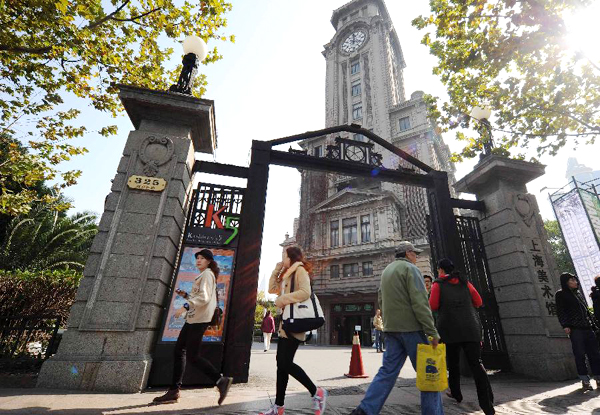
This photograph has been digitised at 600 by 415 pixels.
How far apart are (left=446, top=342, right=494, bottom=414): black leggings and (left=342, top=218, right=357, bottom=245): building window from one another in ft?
74.1

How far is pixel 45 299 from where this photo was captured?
7137 millimetres

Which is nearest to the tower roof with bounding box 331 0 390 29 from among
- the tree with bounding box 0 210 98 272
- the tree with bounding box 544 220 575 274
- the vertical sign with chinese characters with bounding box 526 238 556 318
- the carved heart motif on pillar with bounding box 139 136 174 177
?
the tree with bounding box 544 220 575 274

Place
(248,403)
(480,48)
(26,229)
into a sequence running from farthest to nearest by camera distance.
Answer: (26,229) < (480,48) < (248,403)

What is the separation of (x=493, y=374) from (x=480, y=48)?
7720 mm

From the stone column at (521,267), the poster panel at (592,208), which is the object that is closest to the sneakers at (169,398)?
the stone column at (521,267)

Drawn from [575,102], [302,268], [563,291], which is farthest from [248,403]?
[575,102]

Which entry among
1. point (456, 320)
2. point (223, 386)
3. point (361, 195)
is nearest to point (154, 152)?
point (223, 386)

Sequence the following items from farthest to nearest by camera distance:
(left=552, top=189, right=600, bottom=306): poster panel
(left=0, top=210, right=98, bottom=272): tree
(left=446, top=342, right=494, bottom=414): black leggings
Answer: (left=0, top=210, right=98, bottom=272): tree, (left=552, top=189, right=600, bottom=306): poster panel, (left=446, top=342, right=494, bottom=414): black leggings

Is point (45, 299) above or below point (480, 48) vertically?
below

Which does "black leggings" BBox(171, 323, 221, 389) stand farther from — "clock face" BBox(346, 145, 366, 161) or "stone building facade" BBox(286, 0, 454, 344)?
"stone building facade" BBox(286, 0, 454, 344)

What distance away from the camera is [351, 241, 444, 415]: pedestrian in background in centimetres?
268

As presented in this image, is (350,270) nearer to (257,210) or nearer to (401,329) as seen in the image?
(257,210)

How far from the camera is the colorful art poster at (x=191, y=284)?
4527 mm

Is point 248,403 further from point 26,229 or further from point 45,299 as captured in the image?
point 26,229
